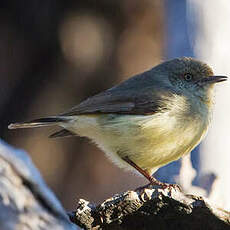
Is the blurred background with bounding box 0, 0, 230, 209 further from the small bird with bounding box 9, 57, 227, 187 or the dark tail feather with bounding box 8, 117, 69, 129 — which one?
the dark tail feather with bounding box 8, 117, 69, 129

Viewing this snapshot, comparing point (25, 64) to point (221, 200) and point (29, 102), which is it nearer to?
point (29, 102)

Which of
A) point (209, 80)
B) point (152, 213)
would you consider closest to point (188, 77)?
point (209, 80)

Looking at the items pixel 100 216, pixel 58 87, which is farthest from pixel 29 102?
Answer: pixel 100 216

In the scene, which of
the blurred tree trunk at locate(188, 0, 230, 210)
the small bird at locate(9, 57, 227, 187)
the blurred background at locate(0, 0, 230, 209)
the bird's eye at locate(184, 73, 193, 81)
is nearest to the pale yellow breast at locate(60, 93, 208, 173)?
the small bird at locate(9, 57, 227, 187)

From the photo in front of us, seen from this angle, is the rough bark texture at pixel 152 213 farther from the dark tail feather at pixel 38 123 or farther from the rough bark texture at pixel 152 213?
the dark tail feather at pixel 38 123

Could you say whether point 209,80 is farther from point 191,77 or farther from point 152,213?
point 152,213

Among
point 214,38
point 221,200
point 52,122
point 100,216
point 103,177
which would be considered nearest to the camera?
point 100,216
